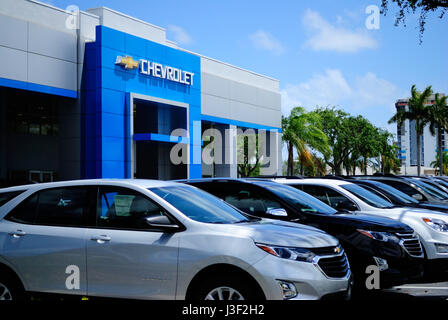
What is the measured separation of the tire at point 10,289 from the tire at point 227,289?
2.01m

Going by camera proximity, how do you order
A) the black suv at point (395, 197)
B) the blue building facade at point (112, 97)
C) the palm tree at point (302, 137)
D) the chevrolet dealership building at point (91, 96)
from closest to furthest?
the black suv at point (395, 197), the chevrolet dealership building at point (91, 96), the blue building facade at point (112, 97), the palm tree at point (302, 137)

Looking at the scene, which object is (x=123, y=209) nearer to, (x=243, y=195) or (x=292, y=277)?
(x=292, y=277)

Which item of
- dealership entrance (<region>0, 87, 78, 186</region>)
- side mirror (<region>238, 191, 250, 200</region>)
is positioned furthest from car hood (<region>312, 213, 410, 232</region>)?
dealership entrance (<region>0, 87, 78, 186</region>)

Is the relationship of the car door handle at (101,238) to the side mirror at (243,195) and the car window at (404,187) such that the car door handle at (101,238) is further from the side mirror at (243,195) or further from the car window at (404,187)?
the car window at (404,187)

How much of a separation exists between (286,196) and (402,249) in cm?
175

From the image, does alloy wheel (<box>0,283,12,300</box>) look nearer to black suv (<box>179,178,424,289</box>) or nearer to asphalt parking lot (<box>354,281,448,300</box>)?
black suv (<box>179,178,424,289</box>)

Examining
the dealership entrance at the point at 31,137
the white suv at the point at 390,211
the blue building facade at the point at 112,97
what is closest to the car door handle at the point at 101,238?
the white suv at the point at 390,211

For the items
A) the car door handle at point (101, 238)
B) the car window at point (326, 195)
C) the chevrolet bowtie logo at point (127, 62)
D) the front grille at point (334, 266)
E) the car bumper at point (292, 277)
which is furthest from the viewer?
the chevrolet bowtie logo at point (127, 62)

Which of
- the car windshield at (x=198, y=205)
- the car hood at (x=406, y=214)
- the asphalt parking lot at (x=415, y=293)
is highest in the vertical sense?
the car windshield at (x=198, y=205)

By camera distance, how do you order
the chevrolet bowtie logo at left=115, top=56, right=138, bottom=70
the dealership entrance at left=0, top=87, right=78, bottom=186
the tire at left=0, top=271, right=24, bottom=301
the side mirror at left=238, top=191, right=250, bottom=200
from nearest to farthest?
the tire at left=0, top=271, right=24, bottom=301 → the side mirror at left=238, top=191, right=250, bottom=200 → the dealership entrance at left=0, top=87, right=78, bottom=186 → the chevrolet bowtie logo at left=115, top=56, right=138, bottom=70

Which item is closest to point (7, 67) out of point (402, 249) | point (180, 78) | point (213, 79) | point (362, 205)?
point (180, 78)

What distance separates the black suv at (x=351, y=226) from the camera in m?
7.76

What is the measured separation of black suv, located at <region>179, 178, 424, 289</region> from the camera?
25.5 ft

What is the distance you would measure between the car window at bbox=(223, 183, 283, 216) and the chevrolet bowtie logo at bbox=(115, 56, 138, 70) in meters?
23.8
